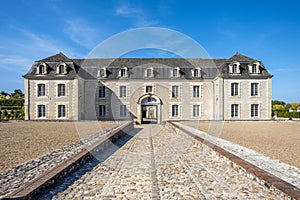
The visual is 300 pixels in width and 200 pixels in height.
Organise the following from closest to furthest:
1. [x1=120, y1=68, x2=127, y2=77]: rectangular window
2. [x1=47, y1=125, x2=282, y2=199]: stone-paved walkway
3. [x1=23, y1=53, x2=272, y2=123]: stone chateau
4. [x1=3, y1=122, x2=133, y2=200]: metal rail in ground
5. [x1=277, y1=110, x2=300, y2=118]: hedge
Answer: [x1=3, y1=122, x2=133, y2=200]: metal rail in ground → [x1=47, y1=125, x2=282, y2=199]: stone-paved walkway → [x1=23, y1=53, x2=272, y2=123]: stone chateau → [x1=120, y1=68, x2=127, y2=77]: rectangular window → [x1=277, y1=110, x2=300, y2=118]: hedge

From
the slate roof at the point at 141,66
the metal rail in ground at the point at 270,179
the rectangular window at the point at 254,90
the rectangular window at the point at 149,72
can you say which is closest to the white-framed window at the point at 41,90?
the slate roof at the point at 141,66

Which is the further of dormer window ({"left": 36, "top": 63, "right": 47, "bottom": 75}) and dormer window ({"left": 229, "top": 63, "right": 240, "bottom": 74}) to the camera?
dormer window ({"left": 229, "top": 63, "right": 240, "bottom": 74})

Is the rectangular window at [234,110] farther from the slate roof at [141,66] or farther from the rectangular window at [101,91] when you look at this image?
the rectangular window at [101,91]

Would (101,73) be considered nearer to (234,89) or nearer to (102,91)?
(102,91)

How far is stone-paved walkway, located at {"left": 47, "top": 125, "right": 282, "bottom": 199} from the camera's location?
12.5 feet

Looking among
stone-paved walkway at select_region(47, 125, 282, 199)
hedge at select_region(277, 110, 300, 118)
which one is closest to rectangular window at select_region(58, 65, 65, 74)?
stone-paved walkway at select_region(47, 125, 282, 199)

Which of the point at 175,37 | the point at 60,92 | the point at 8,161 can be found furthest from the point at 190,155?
the point at 60,92

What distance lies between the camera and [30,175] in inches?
169

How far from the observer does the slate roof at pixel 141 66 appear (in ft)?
78.5

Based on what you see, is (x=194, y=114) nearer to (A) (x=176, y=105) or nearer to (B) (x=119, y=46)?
(A) (x=176, y=105)

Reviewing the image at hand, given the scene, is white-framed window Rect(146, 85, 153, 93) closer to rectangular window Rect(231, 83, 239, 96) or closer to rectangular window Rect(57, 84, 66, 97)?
rectangular window Rect(231, 83, 239, 96)

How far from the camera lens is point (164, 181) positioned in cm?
456

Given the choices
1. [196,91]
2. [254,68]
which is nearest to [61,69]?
[196,91]

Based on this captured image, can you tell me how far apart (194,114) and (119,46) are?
57.8ft
